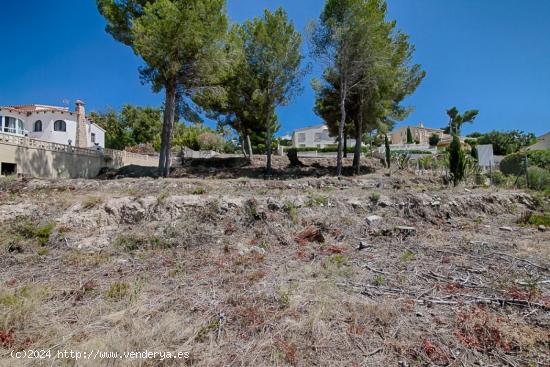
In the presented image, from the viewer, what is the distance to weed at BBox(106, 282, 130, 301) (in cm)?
350

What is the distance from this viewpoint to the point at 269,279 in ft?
13.2

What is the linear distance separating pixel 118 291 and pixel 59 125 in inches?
1184

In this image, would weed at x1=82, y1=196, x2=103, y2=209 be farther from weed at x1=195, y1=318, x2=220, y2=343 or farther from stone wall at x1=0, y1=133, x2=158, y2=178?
stone wall at x1=0, y1=133, x2=158, y2=178

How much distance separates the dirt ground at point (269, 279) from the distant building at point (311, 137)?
47899mm

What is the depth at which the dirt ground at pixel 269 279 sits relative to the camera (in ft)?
8.37

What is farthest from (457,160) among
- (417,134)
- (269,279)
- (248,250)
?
(417,134)

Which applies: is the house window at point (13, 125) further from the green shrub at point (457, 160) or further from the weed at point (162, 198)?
the green shrub at point (457, 160)

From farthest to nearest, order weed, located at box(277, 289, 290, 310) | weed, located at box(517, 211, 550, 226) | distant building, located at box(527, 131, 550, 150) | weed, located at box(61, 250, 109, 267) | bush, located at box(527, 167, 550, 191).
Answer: distant building, located at box(527, 131, 550, 150), bush, located at box(527, 167, 550, 191), weed, located at box(517, 211, 550, 226), weed, located at box(61, 250, 109, 267), weed, located at box(277, 289, 290, 310)

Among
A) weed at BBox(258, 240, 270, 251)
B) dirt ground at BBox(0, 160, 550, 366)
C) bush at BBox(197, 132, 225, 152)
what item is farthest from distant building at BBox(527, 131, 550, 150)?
weed at BBox(258, 240, 270, 251)

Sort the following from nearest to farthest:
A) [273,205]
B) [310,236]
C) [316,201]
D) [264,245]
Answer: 1. [264,245]
2. [310,236]
3. [273,205]
4. [316,201]

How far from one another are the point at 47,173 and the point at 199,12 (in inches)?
419

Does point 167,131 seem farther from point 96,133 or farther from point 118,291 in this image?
point 96,133

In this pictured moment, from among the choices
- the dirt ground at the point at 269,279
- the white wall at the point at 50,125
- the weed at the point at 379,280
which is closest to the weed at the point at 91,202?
the dirt ground at the point at 269,279

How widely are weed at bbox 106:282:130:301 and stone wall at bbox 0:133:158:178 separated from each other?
1032 centimetres
